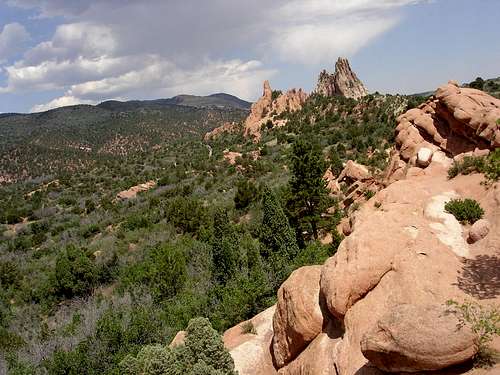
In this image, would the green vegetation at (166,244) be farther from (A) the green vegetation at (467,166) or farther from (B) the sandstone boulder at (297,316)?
(A) the green vegetation at (467,166)

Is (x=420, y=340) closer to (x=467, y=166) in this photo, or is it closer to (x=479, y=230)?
(x=479, y=230)

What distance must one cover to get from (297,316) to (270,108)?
100275mm

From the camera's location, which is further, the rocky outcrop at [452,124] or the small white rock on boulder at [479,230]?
the rocky outcrop at [452,124]

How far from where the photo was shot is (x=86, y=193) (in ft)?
282

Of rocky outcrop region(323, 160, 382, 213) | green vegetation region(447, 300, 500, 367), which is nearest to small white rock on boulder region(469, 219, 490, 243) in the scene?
green vegetation region(447, 300, 500, 367)

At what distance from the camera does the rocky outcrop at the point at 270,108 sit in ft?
338

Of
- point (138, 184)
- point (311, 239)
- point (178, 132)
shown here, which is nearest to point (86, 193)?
point (138, 184)

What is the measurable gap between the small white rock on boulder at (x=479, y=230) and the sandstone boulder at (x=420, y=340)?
17.9ft

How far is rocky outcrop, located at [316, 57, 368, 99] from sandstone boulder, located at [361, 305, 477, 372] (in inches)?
4008

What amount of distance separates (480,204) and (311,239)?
22005 millimetres

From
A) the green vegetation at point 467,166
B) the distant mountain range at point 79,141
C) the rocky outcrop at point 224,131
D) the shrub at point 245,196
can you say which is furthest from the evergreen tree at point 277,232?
the distant mountain range at point 79,141

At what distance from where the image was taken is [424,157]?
21.4 metres

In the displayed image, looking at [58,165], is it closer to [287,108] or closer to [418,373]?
[287,108]

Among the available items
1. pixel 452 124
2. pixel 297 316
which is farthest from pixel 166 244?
pixel 452 124
